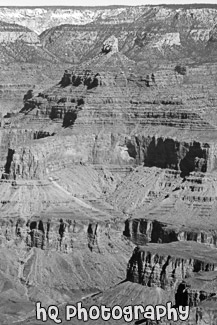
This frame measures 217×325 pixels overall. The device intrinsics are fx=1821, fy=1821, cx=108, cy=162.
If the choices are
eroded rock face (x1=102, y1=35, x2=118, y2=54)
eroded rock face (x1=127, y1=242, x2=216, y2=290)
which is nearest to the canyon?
eroded rock face (x1=127, y1=242, x2=216, y2=290)

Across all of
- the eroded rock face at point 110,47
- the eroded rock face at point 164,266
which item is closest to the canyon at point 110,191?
the eroded rock face at point 164,266

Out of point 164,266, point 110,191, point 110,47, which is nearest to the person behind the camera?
point 164,266

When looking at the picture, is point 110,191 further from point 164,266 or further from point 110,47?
point 110,47

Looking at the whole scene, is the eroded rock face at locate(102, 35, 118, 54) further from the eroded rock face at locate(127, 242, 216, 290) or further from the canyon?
the eroded rock face at locate(127, 242, 216, 290)

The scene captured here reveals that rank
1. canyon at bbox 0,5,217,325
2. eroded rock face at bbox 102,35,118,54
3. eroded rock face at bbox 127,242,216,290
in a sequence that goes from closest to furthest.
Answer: eroded rock face at bbox 127,242,216,290 → canyon at bbox 0,5,217,325 → eroded rock face at bbox 102,35,118,54

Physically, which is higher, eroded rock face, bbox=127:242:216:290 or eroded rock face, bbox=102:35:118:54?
eroded rock face, bbox=102:35:118:54

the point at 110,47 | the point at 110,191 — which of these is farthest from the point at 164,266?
the point at 110,47

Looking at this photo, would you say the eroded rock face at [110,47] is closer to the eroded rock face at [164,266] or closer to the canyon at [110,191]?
the canyon at [110,191]

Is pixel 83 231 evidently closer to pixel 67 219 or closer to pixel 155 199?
pixel 67 219

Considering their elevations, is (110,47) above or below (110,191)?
above

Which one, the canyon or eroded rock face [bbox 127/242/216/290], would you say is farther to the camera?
the canyon
